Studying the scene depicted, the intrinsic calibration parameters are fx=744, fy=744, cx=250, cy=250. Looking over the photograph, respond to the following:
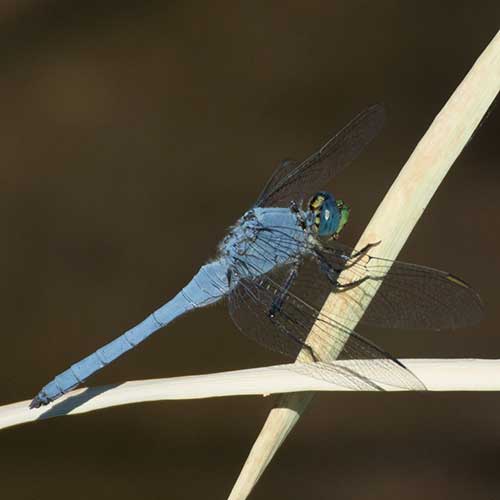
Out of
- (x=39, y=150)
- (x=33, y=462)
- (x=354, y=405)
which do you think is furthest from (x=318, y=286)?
(x=39, y=150)

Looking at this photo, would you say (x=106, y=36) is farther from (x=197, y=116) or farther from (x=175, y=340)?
(x=175, y=340)

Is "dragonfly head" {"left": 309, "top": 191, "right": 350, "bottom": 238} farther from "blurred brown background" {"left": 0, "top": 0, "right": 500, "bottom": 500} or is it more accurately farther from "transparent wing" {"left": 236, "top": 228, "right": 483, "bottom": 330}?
"blurred brown background" {"left": 0, "top": 0, "right": 500, "bottom": 500}

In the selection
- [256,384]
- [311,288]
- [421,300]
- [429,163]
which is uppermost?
[429,163]

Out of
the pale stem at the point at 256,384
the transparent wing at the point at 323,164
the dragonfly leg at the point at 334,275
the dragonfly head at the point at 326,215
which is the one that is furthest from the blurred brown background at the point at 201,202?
the pale stem at the point at 256,384

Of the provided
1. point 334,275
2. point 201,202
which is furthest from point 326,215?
point 201,202

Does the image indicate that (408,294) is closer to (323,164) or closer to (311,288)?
(311,288)

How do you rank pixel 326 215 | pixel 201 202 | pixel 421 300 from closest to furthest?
1. pixel 421 300
2. pixel 326 215
3. pixel 201 202

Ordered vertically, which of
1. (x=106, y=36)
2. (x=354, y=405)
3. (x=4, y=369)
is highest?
(x=106, y=36)
